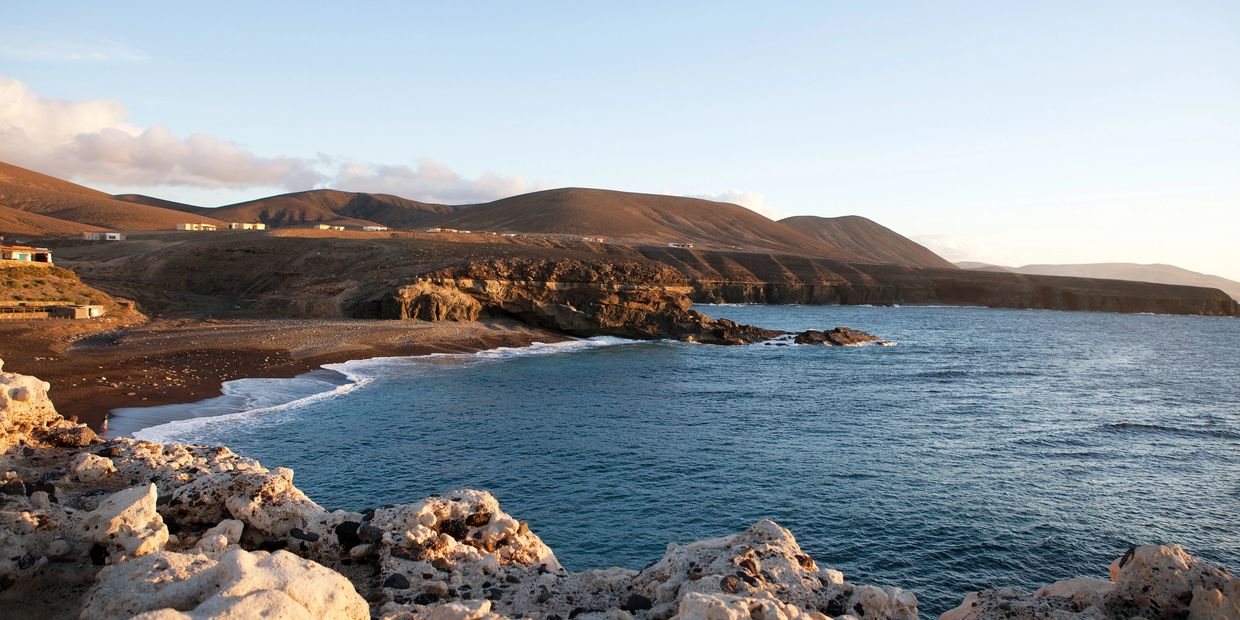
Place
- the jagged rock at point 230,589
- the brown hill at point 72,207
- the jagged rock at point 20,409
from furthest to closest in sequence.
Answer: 1. the brown hill at point 72,207
2. the jagged rock at point 20,409
3. the jagged rock at point 230,589

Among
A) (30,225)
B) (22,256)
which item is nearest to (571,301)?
(22,256)

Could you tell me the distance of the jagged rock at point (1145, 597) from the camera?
8.21 m

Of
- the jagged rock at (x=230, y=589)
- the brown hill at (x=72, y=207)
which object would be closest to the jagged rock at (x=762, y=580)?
the jagged rock at (x=230, y=589)

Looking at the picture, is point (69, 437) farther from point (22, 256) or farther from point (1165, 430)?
point (22, 256)

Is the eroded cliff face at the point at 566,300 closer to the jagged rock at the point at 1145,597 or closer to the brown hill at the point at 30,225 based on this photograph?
the jagged rock at the point at 1145,597

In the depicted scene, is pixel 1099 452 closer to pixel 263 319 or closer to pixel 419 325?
pixel 419 325

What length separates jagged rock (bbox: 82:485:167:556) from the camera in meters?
9.38

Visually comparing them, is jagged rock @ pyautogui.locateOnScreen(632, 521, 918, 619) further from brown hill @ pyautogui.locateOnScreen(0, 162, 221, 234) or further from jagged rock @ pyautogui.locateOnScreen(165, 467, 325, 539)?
brown hill @ pyautogui.locateOnScreen(0, 162, 221, 234)

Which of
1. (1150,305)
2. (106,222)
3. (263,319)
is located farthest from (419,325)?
(1150,305)

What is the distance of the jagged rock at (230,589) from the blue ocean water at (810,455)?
10114 millimetres

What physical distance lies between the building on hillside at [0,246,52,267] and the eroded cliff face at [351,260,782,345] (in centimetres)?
2439

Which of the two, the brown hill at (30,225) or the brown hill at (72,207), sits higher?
the brown hill at (72,207)

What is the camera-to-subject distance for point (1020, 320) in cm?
12056

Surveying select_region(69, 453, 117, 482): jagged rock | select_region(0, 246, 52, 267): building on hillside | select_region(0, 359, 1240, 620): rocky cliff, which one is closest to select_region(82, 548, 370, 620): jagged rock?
select_region(0, 359, 1240, 620): rocky cliff
